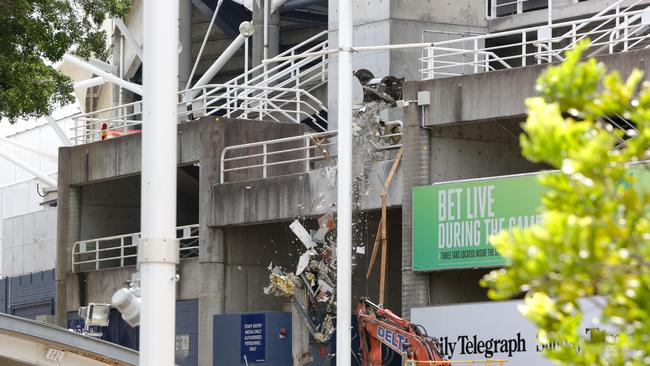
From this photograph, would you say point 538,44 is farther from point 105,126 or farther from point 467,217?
point 105,126

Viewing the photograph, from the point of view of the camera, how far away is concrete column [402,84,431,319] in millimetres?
33125

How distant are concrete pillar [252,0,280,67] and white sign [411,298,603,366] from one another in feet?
53.9

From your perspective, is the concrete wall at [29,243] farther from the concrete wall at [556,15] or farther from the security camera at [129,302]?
the security camera at [129,302]

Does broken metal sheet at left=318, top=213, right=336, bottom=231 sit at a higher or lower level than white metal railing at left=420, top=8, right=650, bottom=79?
lower

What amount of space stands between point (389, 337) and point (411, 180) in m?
3.71

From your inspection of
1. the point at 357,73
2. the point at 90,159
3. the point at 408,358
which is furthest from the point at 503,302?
the point at 90,159

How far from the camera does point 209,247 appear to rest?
127ft

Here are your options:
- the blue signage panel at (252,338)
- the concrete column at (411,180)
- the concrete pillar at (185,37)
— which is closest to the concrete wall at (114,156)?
the blue signage panel at (252,338)

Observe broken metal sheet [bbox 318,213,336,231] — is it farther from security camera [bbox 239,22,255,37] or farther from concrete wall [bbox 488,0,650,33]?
security camera [bbox 239,22,255,37]

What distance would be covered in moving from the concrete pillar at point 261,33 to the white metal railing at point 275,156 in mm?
7422

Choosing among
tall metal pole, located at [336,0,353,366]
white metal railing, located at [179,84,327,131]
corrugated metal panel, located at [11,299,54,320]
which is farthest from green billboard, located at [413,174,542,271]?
corrugated metal panel, located at [11,299,54,320]

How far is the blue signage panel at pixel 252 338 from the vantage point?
3609cm

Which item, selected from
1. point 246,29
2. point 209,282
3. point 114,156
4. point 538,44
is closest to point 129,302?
point 538,44

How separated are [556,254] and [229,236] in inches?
1283
